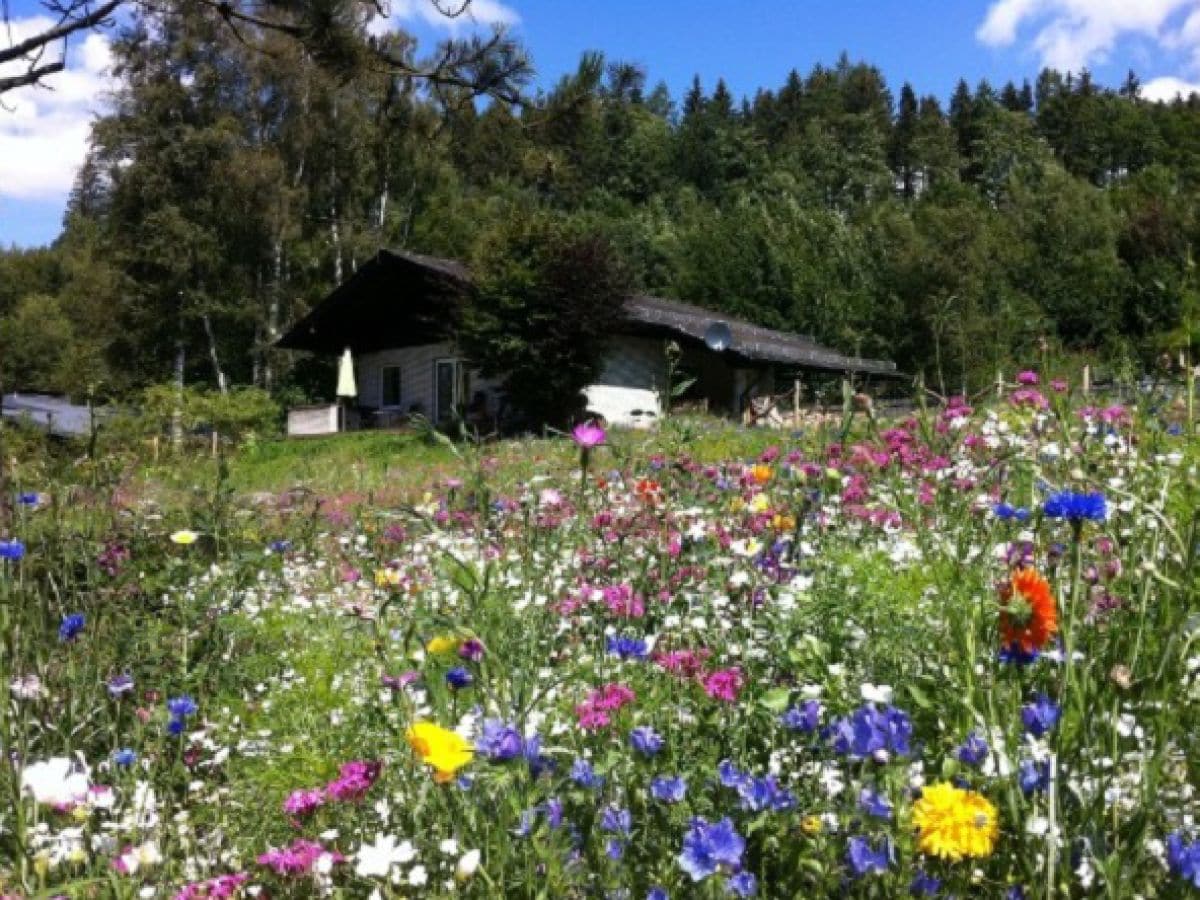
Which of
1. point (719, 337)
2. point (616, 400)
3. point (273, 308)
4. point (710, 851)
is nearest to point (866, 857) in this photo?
point (710, 851)

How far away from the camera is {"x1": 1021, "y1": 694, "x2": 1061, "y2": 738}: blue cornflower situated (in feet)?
4.60

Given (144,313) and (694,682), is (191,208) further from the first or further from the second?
(694,682)

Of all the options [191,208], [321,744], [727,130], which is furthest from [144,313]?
[727,130]

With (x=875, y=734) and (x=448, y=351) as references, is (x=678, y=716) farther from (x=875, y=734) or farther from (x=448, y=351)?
(x=448, y=351)

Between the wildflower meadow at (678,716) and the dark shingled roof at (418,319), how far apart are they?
19.0 meters

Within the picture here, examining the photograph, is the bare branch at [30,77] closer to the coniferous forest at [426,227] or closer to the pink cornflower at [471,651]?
the coniferous forest at [426,227]

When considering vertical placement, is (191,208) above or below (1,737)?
above

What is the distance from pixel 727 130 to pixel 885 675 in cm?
8237

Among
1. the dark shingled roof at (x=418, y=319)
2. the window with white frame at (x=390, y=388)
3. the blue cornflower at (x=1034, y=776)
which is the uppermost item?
the dark shingled roof at (x=418, y=319)

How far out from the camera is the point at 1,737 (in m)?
1.30

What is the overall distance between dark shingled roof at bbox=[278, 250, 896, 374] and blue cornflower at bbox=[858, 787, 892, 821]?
2064cm

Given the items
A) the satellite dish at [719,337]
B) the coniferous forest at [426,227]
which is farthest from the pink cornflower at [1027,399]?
the satellite dish at [719,337]

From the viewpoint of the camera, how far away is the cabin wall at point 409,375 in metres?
26.0

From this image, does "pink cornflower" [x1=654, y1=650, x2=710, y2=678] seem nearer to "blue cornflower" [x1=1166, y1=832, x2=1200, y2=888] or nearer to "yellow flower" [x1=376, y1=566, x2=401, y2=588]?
"yellow flower" [x1=376, y1=566, x2=401, y2=588]
